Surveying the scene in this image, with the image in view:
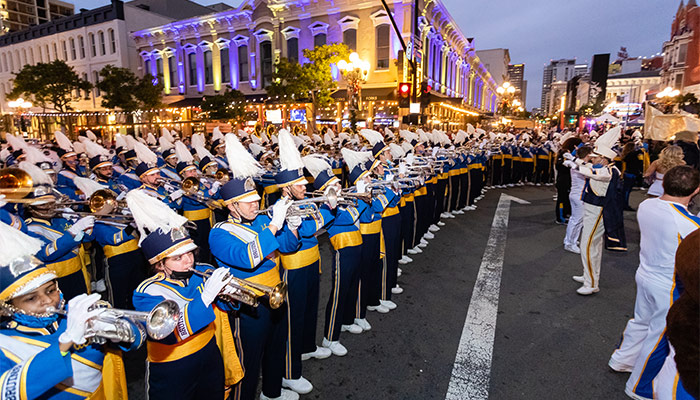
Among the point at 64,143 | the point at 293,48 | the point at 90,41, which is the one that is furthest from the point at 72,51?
the point at 64,143

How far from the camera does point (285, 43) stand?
2988cm

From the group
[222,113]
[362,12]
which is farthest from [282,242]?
[362,12]

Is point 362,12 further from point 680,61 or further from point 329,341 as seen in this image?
point 680,61

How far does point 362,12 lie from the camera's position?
88.7 feet

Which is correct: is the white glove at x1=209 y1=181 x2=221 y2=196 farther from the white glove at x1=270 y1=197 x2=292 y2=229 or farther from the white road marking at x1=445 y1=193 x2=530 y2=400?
the white road marking at x1=445 y1=193 x2=530 y2=400

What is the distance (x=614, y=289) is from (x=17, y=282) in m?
7.37

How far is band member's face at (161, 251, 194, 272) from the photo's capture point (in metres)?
2.65

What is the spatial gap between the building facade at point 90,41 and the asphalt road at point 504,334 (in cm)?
4140

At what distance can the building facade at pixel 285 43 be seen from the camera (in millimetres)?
26844

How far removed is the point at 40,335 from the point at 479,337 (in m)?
4.36

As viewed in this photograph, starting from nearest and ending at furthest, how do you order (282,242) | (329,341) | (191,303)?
1. (191,303)
2. (282,242)
3. (329,341)

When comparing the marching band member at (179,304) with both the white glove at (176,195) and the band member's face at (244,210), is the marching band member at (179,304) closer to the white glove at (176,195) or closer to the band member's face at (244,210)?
the band member's face at (244,210)

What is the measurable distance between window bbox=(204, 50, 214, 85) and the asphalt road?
31.7 metres

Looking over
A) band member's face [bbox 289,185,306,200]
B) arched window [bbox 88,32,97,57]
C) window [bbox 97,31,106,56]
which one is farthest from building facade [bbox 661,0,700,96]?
arched window [bbox 88,32,97,57]
